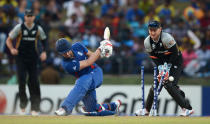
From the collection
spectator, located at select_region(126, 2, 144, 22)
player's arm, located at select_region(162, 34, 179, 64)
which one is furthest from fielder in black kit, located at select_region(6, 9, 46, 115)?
spectator, located at select_region(126, 2, 144, 22)

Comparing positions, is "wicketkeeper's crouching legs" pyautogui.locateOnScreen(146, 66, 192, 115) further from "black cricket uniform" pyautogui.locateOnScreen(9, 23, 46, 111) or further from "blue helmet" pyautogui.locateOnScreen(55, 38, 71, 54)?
"black cricket uniform" pyautogui.locateOnScreen(9, 23, 46, 111)

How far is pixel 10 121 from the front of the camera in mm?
9766

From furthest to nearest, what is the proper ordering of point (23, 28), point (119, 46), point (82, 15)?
point (82, 15)
point (119, 46)
point (23, 28)

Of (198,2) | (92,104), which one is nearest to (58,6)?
(198,2)

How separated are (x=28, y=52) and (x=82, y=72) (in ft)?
10.4

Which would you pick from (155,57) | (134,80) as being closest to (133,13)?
(134,80)

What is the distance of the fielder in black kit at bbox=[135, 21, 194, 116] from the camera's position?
38.0ft

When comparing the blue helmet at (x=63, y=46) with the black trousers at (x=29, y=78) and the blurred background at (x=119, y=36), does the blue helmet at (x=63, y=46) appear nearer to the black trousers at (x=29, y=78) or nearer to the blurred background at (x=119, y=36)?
the black trousers at (x=29, y=78)

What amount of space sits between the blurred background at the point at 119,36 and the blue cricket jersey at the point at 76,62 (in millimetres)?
5181

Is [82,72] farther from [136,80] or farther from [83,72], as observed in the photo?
[136,80]

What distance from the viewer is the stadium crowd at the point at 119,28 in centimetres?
1727

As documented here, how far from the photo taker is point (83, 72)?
11.5m

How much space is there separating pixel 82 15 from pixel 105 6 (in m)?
0.86

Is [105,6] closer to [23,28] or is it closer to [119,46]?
[119,46]
